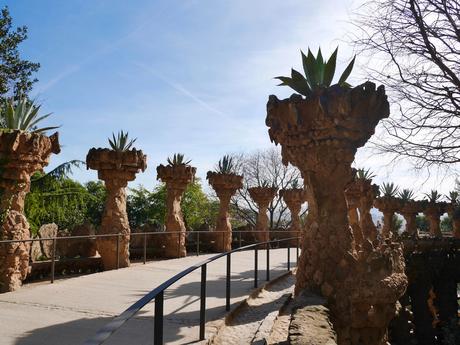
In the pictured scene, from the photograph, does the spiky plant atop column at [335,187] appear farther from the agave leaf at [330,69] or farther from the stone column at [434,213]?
the stone column at [434,213]

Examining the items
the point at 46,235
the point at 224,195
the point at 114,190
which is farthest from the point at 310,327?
the point at 224,195

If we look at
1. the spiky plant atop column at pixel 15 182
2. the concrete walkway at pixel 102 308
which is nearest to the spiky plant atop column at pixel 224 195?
the concrete walkway at pixel 102 308

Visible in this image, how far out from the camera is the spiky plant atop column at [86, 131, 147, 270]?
1066 centimetres

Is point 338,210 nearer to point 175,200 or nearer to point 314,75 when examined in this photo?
point 314,75

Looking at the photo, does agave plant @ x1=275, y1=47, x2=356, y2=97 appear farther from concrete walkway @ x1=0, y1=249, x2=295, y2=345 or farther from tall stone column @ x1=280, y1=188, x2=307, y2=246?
tall stone column @ x1=280, y1=188, x2=307, y2=246

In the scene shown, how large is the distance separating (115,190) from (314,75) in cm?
662

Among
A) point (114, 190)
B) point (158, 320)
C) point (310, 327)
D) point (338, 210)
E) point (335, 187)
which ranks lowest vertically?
point (310, 327)

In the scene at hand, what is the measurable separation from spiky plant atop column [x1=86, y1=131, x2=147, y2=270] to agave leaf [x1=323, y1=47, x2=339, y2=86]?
6119 millimetres

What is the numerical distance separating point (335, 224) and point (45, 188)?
35.4 feet

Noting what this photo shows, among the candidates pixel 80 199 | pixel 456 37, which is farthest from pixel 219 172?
pixel 456 37

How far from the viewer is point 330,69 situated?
21.4ft

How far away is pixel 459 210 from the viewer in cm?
2097

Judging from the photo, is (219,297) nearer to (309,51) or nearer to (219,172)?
(309,51)

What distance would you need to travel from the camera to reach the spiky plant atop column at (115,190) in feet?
35.0
